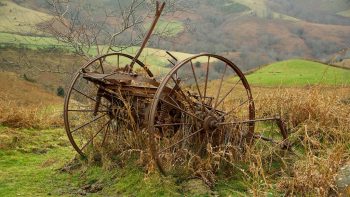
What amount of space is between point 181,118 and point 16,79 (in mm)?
30350

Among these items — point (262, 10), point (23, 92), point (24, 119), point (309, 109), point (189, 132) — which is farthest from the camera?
point (262, 10)

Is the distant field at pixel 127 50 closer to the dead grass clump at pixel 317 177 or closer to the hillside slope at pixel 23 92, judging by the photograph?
the hillside slope at pixel 23 92

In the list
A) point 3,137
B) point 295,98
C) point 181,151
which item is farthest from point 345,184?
point 3,137

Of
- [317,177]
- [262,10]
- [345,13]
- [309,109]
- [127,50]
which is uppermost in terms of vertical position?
[262,10]

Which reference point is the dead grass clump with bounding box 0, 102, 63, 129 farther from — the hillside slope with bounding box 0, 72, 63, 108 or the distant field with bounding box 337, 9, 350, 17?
the distant field with bounding box 337, 9, 350, 17

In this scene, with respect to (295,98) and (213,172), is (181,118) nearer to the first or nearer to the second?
(213,172)

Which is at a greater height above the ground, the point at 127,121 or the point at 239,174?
the point at 127,121

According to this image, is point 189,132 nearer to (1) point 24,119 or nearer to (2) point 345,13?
(1) point 24,119

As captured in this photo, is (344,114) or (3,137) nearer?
(344,114)

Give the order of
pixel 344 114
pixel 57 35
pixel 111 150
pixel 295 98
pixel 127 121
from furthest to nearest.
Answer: pixel 57 35 < pixel 295 98 < pixel 344 114 < pixel 111 150 < pixel 127 121

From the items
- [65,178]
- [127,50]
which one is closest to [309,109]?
[65,178]

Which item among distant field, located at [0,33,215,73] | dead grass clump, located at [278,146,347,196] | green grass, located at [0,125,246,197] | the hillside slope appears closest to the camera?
dead grass clump, located at [278,146,347,196]

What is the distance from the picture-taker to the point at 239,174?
630cm

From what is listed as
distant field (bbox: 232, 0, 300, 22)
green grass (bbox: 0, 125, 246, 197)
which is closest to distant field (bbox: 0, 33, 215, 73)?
green grass (bbox: 0, 125, 246, 197)
